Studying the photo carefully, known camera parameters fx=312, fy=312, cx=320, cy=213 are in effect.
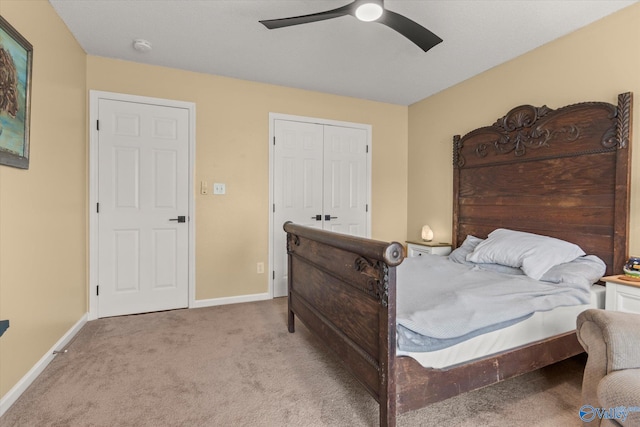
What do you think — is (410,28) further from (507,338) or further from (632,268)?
(632,268)

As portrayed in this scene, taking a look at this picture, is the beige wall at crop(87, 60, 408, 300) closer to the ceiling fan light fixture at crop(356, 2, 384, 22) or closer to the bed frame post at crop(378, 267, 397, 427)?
the ceiling fan light fixture at crop(356, 2, 384, 22)

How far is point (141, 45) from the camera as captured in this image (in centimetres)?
261

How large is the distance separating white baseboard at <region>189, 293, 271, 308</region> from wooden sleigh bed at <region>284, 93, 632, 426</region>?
41.5 inches

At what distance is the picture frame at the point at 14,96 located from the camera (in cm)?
154

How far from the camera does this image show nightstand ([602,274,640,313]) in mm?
1826

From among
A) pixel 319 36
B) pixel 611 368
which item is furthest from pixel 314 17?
pixel 611 368

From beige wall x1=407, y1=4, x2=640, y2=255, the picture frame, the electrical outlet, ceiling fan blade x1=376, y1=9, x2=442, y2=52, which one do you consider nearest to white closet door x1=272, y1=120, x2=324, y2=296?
the electrical outlet

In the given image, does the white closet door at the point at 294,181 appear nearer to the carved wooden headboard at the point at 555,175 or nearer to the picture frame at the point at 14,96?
the carved wooden headboard at the point at 555,175

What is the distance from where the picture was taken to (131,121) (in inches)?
116

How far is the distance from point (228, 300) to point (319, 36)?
2.68 metres

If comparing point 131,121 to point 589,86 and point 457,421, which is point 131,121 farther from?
point 589,86

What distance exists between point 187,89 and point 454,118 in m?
2.89

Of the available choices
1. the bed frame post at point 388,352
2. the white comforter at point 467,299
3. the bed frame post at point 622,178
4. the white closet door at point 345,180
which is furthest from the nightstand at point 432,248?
the bed frame post at point 388,352

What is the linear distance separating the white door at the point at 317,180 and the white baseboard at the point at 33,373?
1835 mm
